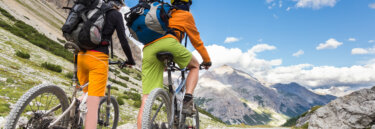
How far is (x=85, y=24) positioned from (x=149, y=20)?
1059mm

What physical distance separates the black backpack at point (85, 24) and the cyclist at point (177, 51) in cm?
101

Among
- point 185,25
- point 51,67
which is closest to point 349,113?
point 185,25

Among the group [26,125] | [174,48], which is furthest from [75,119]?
[174,48]

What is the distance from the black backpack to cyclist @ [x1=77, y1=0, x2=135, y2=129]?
0.52ft

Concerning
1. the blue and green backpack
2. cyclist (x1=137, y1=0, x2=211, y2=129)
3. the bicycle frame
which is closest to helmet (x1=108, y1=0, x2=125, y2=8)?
the blue and green backpack

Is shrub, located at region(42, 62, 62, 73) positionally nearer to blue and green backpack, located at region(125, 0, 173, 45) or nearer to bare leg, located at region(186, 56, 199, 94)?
blue and green backpack, located at region(125, 0, 173, 45)

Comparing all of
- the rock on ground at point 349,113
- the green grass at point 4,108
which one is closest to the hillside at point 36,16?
the green grass at point 4,108

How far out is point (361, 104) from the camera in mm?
9195

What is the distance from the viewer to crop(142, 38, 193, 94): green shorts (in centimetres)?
395

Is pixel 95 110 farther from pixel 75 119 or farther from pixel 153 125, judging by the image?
pixel 153 125

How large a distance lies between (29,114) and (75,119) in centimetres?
68

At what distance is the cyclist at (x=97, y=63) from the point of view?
361cm

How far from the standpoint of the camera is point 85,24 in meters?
3.38

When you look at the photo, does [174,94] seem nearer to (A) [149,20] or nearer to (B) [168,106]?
(B) [168,106]
